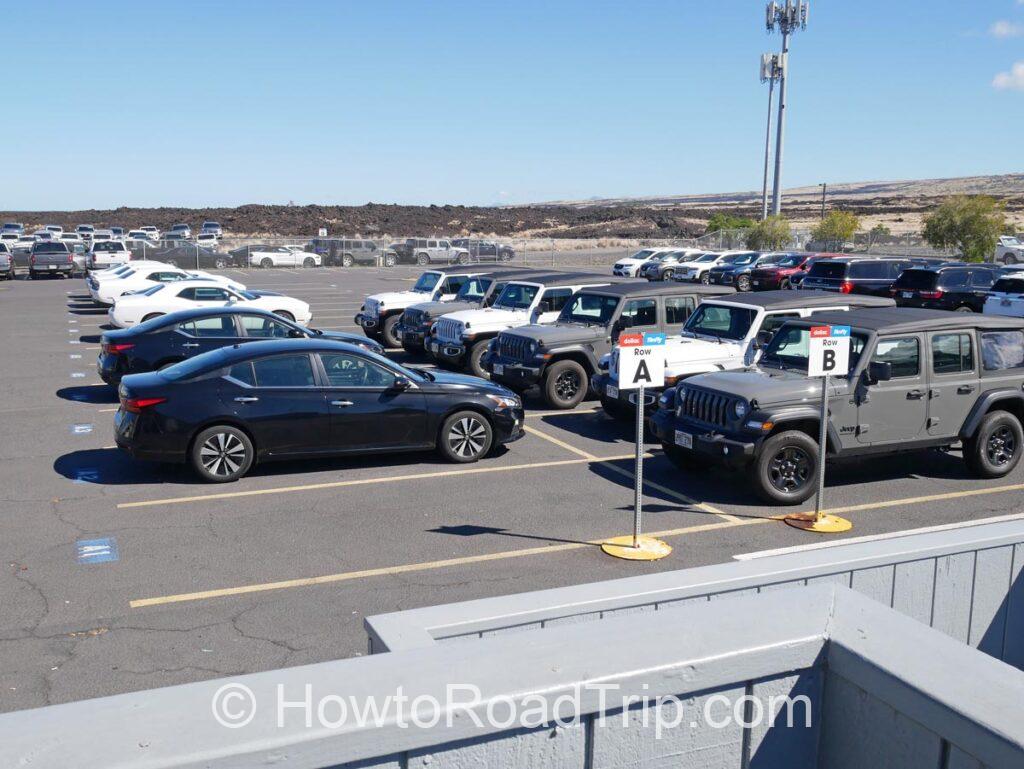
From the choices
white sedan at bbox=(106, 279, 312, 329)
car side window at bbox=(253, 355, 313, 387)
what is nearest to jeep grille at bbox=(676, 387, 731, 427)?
car side window at bbox=(253, 355, 313, 387)

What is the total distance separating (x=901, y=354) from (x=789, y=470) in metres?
1.96

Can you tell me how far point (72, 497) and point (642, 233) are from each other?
90.3 m

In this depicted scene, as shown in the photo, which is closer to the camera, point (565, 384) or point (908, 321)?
point (908, 321)

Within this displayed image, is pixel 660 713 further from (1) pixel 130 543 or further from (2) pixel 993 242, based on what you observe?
(2) pixel 993 242

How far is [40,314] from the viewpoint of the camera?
28750 millimetres

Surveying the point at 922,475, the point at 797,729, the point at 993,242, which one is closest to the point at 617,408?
the point at 922,475

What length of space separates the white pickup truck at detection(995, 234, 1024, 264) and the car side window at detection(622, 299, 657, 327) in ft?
135

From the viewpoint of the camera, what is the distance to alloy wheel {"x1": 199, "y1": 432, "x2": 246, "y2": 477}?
425 inches

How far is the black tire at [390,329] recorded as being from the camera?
22.0 metres

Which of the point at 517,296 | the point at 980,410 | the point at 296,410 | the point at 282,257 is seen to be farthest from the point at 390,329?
the point at 282,257

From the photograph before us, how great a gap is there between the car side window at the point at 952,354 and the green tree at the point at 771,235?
158 feet

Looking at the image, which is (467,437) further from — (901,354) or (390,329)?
(390,329)

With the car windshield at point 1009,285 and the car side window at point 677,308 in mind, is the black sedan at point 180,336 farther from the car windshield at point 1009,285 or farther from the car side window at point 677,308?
the car windshield at point 1009,285

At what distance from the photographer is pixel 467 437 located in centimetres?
1198
